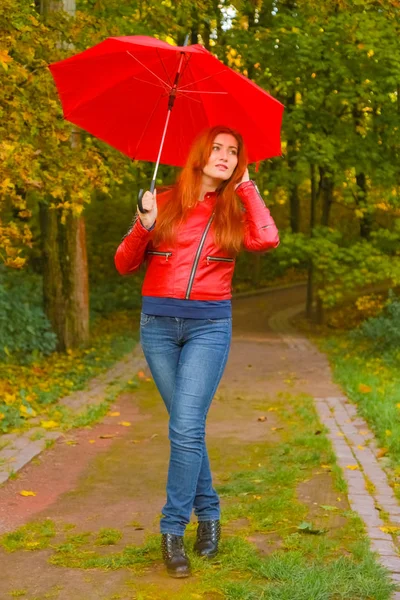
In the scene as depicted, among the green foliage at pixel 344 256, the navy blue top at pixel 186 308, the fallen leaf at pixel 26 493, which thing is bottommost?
the fallen leaf at pixel 26 493

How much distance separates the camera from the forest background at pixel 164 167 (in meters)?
9.42

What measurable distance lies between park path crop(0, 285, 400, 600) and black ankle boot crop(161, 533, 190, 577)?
0.06 metres

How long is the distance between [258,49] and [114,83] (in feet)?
44.8

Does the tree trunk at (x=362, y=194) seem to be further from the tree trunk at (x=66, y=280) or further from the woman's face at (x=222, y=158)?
the woman's face at (x=222, y=158)

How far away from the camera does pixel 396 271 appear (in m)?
16.7

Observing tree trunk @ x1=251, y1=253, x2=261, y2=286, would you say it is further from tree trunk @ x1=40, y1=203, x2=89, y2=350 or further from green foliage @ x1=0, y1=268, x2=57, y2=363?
green foliage @ x1=0, y1=268, x2=57, y2=363

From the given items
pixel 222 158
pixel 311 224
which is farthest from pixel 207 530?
pixel 311 224

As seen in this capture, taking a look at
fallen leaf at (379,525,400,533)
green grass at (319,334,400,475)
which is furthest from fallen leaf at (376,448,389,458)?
fallen leaf at (379,525,400,533)

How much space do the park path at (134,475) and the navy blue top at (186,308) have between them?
49.2 inches

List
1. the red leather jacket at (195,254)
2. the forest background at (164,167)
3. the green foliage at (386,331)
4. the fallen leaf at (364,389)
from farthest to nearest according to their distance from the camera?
the green foliage at (386,331), the fallen leaf at (364,389), the forest background at (164,167), the red leather jacket at (195,254)

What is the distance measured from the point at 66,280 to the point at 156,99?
33.1ft

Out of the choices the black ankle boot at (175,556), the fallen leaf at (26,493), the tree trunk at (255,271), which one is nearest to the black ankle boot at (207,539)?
the black ankle boot at (175,556)

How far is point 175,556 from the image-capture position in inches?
175

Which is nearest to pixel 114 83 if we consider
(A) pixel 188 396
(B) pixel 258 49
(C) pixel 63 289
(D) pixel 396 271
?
(A) pixel 188 396
